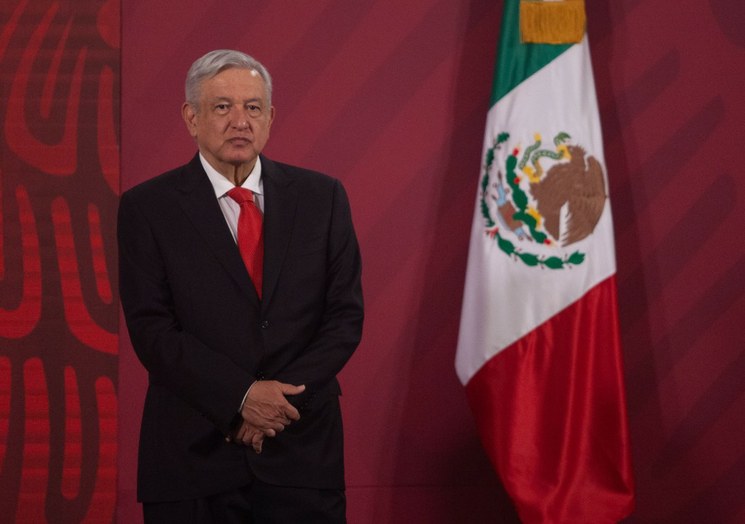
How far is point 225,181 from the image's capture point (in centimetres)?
194

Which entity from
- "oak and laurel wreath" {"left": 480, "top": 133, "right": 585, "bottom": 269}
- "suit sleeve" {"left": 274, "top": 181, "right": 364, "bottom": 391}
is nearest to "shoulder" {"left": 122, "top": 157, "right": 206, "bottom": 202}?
"suit sleeve" {"left": 274, "top": 181, "right": 364, "bottom": 391}

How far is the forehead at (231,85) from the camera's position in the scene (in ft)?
6.23

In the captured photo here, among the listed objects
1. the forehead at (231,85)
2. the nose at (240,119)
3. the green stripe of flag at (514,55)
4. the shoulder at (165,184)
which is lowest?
the shoulder at (165,184)

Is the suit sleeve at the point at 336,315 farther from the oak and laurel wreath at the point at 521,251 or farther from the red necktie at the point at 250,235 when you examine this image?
the oak and laurel wreath at the point at 521,251

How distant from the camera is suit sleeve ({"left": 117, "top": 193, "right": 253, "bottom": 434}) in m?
1.77

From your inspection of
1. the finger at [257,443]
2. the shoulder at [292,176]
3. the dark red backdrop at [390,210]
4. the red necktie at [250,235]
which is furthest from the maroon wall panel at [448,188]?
the finger at [257,443]

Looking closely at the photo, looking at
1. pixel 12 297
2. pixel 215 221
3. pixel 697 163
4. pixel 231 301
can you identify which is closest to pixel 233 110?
pixel 215 221

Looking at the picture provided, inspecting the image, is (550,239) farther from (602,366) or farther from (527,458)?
(527,458)

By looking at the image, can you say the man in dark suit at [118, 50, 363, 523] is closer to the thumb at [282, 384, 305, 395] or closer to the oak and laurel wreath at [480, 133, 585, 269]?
the thumb at [282, 384, 305, 395]

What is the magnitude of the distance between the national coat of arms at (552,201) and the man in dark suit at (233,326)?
37.2 inches

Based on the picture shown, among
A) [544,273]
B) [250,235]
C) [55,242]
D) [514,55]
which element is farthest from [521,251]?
[55,242]

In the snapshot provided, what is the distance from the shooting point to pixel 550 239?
2.75m

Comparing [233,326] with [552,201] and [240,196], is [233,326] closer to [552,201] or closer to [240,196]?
[240,196]

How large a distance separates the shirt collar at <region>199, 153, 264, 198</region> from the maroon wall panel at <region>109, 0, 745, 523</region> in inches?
39.4
